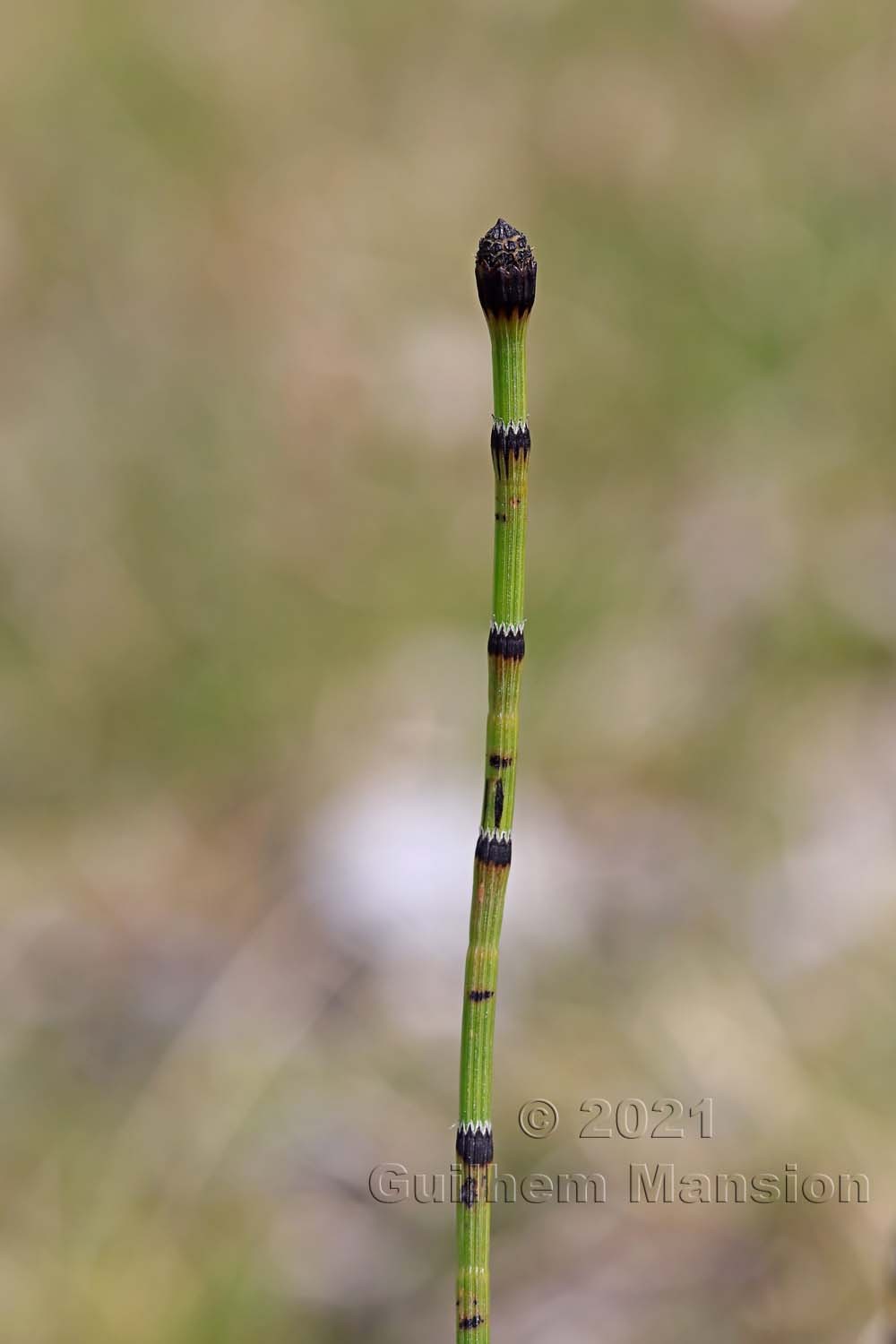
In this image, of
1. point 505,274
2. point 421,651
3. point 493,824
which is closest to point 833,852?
point 421,651

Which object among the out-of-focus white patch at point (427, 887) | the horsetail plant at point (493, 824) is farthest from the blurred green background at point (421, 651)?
the horsetail plant at point (493, 824)

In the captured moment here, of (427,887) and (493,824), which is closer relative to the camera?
(493,824)

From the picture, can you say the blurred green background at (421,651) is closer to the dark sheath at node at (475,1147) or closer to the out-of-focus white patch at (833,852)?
the out-of-focus white patch at (833,852)

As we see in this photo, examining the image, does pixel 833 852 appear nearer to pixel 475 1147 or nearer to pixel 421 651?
pixel 421 651

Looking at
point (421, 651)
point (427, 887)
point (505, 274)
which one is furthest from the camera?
point (421, 651)

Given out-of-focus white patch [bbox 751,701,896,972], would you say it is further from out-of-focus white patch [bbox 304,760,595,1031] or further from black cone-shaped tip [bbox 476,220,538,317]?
black cone-shaped tip [bbox 476,220,538,317]

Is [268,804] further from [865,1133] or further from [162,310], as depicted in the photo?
[162,310]

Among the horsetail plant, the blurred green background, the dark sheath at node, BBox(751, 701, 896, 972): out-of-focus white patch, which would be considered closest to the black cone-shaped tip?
the horsetail plant
